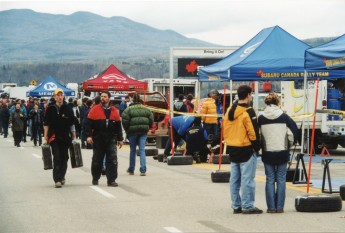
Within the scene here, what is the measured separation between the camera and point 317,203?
13.0m

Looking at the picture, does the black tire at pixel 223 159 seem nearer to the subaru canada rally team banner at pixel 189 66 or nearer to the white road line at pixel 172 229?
the white road line at pixel 172 229

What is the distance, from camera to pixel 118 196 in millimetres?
15352

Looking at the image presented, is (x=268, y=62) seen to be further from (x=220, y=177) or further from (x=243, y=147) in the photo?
(x=243, y=147)

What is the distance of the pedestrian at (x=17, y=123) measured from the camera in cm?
3466

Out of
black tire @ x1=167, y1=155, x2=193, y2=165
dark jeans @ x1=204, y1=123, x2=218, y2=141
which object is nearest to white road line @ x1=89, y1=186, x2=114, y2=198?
black tire @ x1=167, y1=155, x2=193, y2=165

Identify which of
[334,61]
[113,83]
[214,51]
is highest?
[214,51]

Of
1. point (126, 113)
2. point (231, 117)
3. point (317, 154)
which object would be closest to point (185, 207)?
point (231, 117)

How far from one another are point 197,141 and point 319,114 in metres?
4.65

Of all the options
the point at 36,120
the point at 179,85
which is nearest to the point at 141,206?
the point at 36,120

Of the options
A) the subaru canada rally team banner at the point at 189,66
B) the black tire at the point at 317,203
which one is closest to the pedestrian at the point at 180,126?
the black tire at the point at 317,203

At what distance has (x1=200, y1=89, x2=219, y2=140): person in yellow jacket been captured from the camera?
2492cm

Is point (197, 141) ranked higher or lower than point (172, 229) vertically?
Result: higher

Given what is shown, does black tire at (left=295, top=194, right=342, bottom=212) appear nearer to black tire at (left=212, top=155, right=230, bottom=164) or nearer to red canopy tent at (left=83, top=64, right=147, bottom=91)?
black tire at (left=212, top=155, right=230, bottom=164)

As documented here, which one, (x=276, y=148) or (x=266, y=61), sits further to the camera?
(x=266, y=61)
